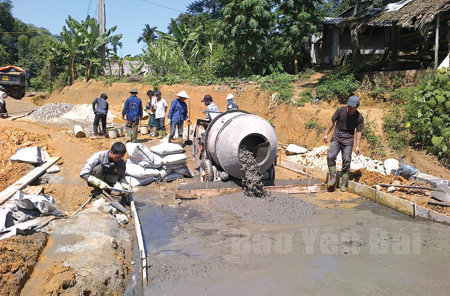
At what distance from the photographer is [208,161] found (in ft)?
26.6

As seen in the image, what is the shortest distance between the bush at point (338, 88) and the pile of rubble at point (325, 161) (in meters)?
3.43

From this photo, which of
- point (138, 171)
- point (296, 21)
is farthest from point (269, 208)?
point (296, 21)

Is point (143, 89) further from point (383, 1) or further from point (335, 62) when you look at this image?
point (383, 1)

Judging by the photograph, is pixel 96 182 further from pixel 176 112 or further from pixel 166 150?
pixel 176 112

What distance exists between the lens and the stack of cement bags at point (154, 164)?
8.27 m

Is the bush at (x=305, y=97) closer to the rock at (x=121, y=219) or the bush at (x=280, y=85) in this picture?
the bush at (x=280, y=85)

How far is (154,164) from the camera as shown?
8352mm

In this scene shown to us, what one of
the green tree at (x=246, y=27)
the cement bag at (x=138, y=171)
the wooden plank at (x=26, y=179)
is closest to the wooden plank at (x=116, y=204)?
the wooden plank at (x=26, y=179)

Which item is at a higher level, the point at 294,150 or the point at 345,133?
the point at 345,133

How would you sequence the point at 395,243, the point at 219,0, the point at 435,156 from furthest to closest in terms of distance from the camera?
the point at 219,0
the point at 435,156
the point at 395,243

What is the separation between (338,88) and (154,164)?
8.00 metres

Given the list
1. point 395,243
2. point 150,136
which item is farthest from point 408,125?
point 150,136

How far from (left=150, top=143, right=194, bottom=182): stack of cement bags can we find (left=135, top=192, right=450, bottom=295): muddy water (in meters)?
1.79

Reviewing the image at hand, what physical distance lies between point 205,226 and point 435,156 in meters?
6.37
